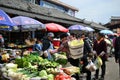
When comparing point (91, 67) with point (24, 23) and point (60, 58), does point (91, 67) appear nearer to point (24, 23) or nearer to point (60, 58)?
point (60, 58)

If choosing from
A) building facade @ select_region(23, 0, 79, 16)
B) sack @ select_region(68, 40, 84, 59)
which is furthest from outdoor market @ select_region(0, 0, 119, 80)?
building facade @ select_region(23, 0, 79, 16)

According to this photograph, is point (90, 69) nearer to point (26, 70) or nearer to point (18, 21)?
point (26, 70)

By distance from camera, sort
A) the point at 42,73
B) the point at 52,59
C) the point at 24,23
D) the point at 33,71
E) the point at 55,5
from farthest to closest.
Answer: the point at 55,5
the point at 24,23
the point at 52,59
the point at 33,71
the point at 42,73

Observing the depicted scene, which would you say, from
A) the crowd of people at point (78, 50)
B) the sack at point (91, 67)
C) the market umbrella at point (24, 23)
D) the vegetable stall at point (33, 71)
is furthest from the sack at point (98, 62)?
the market umbrella at point (24, 23)

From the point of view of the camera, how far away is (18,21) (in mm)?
14062

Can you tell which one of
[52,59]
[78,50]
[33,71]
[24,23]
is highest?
[24,23]

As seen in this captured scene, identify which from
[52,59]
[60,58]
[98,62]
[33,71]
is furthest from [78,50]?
[33,71]

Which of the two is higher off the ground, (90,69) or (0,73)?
(0,73)

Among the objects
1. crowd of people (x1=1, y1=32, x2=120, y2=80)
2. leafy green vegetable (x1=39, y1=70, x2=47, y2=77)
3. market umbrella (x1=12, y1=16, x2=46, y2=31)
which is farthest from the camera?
market umbrella (x1=12, y1=16, x2=46, y2=31)

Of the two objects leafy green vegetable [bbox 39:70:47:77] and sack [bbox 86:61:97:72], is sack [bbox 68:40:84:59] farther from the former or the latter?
leafy green vegetable [bbox 39:70:47:77]

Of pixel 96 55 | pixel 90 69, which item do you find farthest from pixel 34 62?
pixel 96 55

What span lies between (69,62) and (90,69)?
775 millimetres

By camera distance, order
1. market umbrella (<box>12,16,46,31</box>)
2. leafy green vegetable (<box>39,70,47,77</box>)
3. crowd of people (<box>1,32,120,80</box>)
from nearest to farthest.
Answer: leafy green vegetable (<box>39,70,47,77</box>) < crowd of people (<box>1,32,120,80</box>) < market umbrella (<box>12,16,46,31</box>)

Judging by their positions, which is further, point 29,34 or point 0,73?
point 29,34
